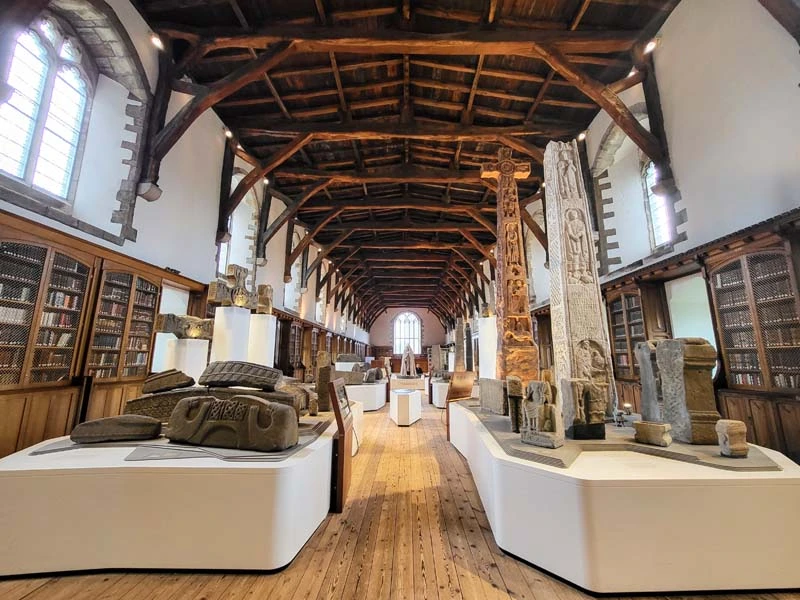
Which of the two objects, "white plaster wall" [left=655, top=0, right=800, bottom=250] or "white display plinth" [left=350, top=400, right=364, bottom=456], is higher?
"white plaster wall" [left=655, top=0, right=800, bottom=250]

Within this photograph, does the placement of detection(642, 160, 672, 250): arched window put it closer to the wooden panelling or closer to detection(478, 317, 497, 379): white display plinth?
detection(478, 317, 497, 379): white display plinth

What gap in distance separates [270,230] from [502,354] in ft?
20.4

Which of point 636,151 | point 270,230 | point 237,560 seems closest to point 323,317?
point 270,230

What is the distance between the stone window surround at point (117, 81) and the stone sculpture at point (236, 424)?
2864 mm

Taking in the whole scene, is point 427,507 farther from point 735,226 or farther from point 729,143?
point 729,143

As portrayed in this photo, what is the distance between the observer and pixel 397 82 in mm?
6414

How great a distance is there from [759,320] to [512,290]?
244cm

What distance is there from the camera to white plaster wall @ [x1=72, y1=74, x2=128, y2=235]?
12.8 feet

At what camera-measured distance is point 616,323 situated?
5.79 m

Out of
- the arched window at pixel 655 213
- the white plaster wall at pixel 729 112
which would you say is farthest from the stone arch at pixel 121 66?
the arched window at pixel 655 213

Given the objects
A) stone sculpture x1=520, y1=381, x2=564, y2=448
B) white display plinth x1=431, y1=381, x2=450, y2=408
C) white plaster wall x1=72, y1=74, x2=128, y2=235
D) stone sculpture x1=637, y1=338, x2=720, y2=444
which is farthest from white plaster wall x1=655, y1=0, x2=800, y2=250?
white plaster wall x1=72, y1=74, x2=128, y2=235

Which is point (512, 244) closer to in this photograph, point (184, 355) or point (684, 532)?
point (684, 532)

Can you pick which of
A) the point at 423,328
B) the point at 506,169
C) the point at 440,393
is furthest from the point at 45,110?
the point at 423,328

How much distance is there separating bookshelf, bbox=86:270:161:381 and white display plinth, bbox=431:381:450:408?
613 centimetres
